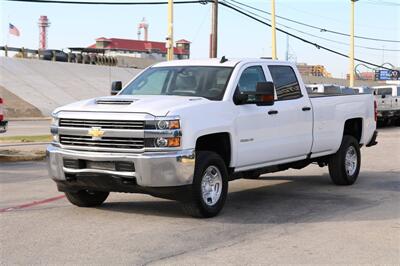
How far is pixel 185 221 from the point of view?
7.27 meters

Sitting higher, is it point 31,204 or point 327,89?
point 327,89

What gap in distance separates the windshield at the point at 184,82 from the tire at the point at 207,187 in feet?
2.88

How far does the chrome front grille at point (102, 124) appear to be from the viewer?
697cm

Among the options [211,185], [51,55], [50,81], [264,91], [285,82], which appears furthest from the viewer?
[51,55]

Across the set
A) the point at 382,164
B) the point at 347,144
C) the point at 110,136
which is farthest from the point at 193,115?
the point at 382,164

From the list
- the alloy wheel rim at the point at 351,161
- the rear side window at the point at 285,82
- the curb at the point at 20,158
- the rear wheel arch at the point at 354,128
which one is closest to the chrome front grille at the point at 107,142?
the rear side window at the point at 285,82

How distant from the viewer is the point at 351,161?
420 inches

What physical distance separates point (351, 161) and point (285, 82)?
2374 mm

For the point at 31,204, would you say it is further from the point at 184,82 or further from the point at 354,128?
the point at 354,128

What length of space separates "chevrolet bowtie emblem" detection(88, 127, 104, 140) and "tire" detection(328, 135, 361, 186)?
4.73 meters

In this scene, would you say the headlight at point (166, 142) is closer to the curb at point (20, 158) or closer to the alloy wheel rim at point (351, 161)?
the alloy wheel rim at point (351, 161)

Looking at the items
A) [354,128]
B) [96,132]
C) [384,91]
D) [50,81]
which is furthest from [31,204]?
[50,81]

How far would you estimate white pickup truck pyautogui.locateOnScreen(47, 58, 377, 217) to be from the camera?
22.8 feet

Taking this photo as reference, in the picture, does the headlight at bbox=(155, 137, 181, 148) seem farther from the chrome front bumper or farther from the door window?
the door window
